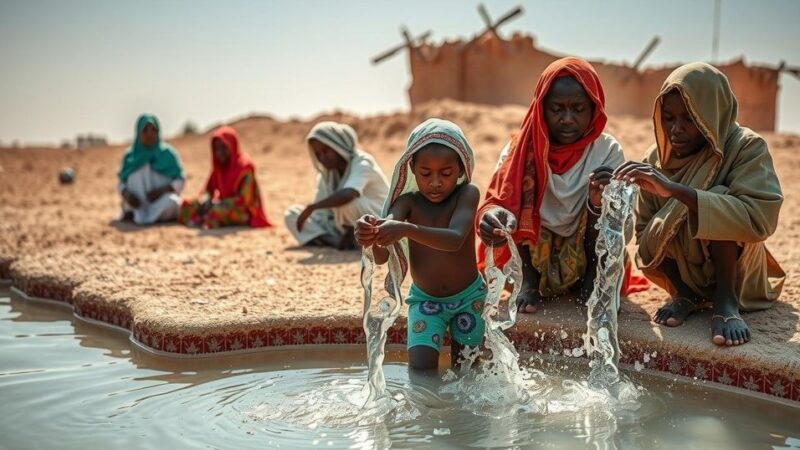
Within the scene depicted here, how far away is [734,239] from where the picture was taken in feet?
13.4

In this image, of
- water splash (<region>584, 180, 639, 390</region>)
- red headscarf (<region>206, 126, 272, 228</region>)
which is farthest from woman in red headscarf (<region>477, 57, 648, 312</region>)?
red headscarf (<region>206, 126, 272, 228</region>)

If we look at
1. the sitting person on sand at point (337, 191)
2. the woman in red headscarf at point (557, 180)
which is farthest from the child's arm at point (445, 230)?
the sitting person on sand at point (337, 191)

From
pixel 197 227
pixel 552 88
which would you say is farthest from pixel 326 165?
pixel 552 88

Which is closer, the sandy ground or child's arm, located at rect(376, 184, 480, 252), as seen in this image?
child's arm, located at rect(376, 184, 480, 252)

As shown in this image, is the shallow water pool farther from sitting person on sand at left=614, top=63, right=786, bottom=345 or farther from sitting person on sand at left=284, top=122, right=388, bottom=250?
sitting person on sand at left=284, top=122, right=388, bottom=250

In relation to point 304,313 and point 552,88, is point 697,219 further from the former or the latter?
point 304,313

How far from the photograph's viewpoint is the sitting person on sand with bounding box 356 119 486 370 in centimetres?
391

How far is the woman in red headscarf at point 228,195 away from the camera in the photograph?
913cm

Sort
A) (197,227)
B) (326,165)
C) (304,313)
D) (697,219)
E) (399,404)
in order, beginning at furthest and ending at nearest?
(197,227), (326,165), (304,313), (697,219), (399,404)

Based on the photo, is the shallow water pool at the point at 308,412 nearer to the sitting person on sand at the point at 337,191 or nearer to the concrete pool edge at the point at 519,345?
the concrete pool edge at the point at 519,345

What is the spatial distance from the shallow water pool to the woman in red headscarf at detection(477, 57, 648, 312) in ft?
2.05

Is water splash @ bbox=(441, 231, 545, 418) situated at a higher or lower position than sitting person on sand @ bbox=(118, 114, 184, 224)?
lower

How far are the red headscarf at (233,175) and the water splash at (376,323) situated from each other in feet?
16.7

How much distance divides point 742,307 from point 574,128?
1304 millimetres
